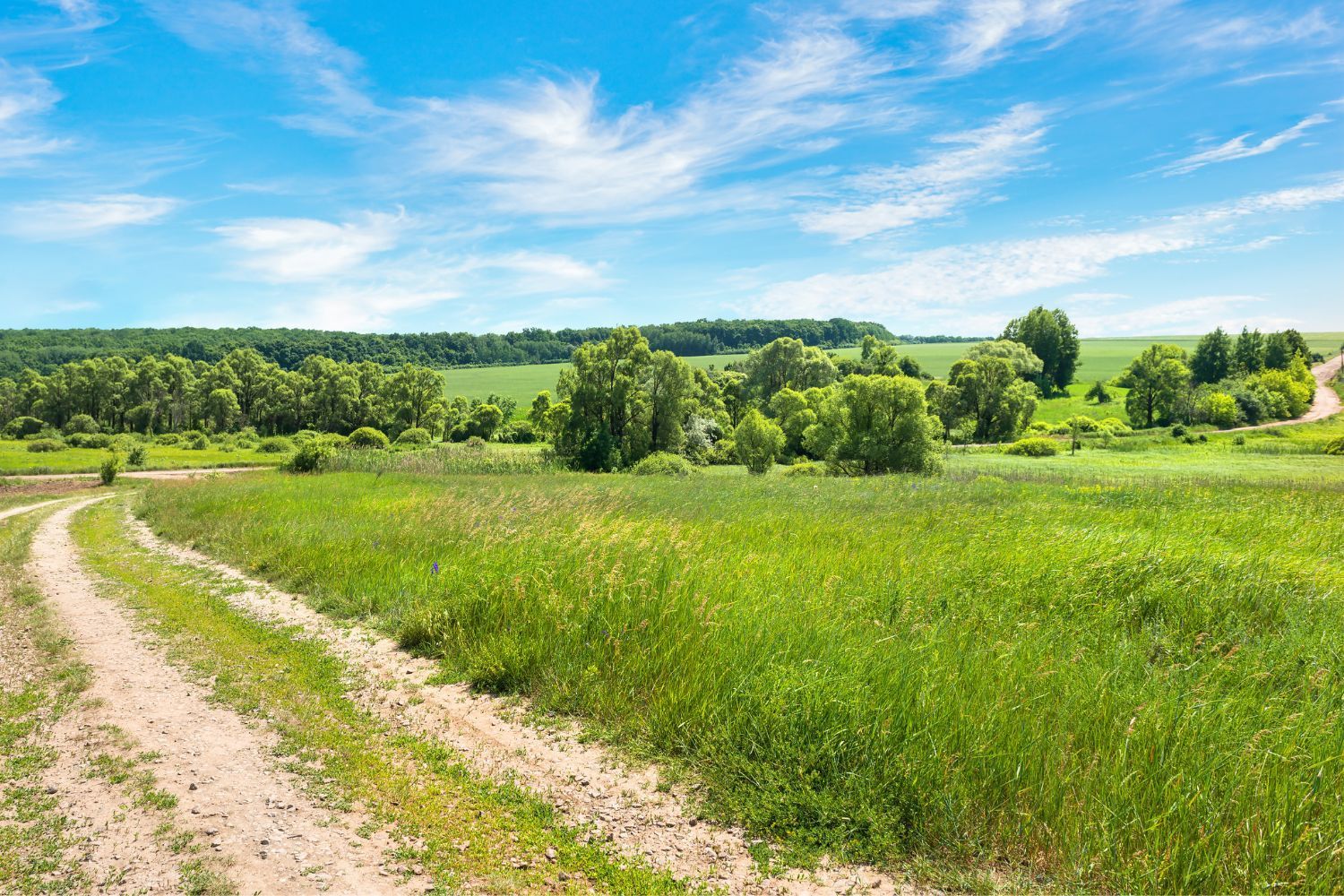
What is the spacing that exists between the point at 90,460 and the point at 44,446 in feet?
49.2

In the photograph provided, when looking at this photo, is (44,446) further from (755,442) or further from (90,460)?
(755,442)

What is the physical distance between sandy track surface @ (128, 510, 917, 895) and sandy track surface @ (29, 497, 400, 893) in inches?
44.9

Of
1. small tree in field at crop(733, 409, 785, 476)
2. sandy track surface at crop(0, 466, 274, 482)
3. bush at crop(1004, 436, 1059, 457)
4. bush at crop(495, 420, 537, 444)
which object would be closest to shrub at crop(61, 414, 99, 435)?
sandy track surface at crop(0, 466, 274, 482)

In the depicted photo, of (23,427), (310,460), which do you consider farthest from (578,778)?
(23,427)

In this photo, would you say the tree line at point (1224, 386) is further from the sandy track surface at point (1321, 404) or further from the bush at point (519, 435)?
the bush at point (519, 435)

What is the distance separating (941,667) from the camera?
5344mm

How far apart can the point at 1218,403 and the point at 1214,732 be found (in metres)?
97.6

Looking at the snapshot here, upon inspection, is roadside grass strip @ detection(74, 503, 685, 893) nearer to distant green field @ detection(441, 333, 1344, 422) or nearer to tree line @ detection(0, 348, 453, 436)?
tree line @ detection(0, 348, 453, 436)

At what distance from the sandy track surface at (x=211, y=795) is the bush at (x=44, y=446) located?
78.7 meters

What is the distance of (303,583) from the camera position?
10.7 m

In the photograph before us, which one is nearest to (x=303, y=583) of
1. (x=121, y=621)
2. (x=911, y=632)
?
(x=121, y=621)

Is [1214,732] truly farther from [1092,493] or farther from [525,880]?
[1092,493]

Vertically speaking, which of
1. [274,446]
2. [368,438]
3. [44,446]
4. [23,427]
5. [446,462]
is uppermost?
[23,427]

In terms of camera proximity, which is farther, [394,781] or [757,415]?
[757,415]
